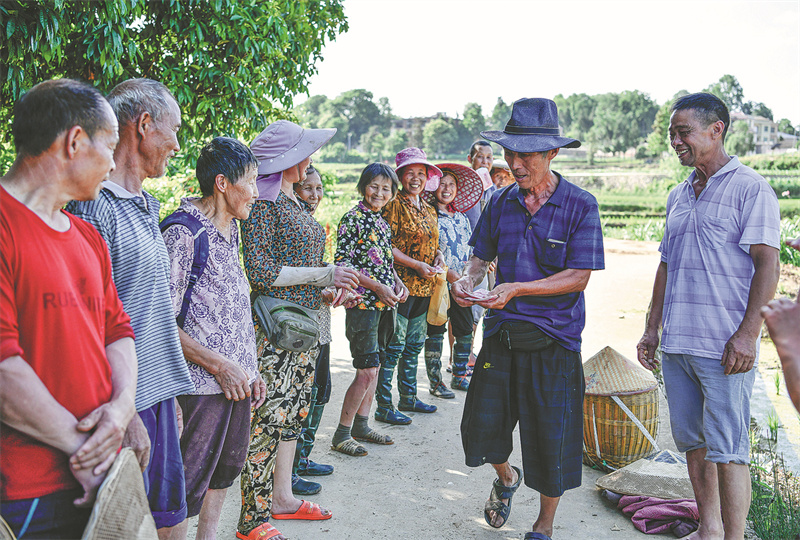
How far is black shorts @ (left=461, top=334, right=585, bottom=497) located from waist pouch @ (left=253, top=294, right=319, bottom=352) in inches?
36.0

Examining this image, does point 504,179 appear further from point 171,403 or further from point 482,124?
point 482,124

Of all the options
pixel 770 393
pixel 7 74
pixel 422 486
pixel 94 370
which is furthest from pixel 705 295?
pixel 7 74

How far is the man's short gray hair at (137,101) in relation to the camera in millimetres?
2088

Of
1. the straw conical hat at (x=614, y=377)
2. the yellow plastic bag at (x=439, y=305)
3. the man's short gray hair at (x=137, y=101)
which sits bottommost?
the straw conical hat at (x=614, y=377)

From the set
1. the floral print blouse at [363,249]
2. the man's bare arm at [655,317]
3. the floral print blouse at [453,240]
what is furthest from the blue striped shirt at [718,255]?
the floral print blouse at [453,240]

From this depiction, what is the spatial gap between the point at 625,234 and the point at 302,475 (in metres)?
21.1

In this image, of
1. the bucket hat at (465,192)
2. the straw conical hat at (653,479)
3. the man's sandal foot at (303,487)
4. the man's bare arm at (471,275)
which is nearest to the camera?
the man's bare arm at (471,275)

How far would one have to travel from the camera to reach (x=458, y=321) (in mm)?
5461

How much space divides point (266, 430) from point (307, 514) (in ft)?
2.01

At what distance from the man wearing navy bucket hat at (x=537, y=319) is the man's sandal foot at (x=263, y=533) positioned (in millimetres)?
1015

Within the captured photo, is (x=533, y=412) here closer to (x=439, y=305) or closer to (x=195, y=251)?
(x=195, y=251)

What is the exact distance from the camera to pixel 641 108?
115 metres

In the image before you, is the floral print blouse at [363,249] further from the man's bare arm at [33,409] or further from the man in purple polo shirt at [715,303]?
the man's bare arm at [33,409]

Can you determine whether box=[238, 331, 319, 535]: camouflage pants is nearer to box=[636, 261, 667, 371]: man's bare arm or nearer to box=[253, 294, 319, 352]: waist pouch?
Answer: box=[253, 294, 319, 352]: waist pouch
